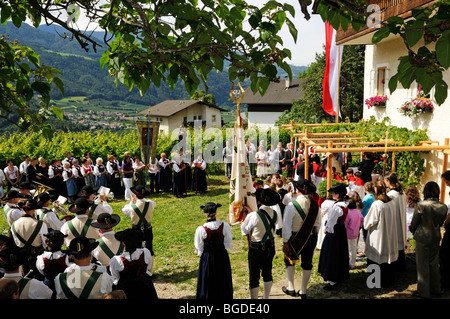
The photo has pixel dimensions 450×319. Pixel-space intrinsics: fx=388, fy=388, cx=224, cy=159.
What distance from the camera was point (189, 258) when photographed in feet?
28.3

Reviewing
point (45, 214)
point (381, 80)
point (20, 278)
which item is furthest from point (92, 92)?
point (20, 278)

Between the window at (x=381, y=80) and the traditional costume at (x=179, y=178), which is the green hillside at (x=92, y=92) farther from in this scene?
the window at (x=381, y=80)

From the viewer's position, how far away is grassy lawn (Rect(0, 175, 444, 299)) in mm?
6715

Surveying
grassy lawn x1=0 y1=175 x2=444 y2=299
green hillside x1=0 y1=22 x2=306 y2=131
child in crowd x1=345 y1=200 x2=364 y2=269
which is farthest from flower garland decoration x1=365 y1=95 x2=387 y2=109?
green hillside x1=0 y1=22 x2=306 y2=131

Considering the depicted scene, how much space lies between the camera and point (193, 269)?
803 cm

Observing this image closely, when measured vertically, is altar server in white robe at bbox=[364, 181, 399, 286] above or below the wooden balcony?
below

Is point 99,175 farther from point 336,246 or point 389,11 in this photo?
point 389,11

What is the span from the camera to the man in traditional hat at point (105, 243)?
5781 mm

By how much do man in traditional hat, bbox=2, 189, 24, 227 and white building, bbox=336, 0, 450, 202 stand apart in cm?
777

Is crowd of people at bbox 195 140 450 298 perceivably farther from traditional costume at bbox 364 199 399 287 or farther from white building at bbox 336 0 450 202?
white building at bbox 336 0 450 202

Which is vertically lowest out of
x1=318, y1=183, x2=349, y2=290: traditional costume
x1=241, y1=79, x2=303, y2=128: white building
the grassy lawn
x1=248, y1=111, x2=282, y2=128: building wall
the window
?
the grassy lawn

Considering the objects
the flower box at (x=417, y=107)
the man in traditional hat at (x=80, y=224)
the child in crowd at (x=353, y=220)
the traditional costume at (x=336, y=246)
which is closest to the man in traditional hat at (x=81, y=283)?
the man in traditional hat at (x=80, y=224)

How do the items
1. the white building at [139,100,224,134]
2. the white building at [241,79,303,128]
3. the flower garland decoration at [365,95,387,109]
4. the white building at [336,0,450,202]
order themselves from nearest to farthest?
the white building at [336,0,450,202] → the flower garland decoration at [365,95,387,109] → the white building at [241,79,303,128] → the white building at [139,100,224,134]

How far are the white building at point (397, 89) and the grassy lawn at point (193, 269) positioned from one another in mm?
3886
